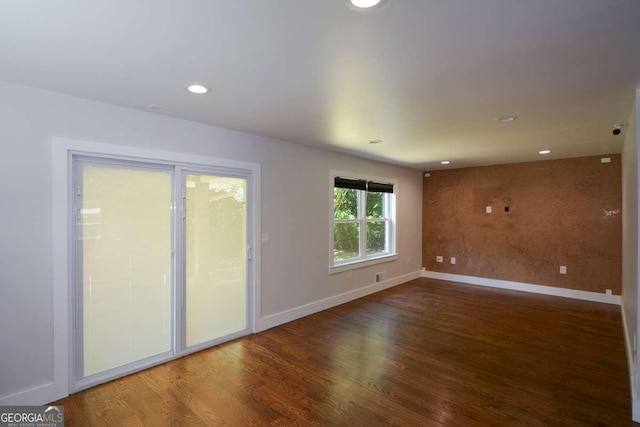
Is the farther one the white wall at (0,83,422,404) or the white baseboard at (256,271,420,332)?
the white baseboard at (256,271,420,332)

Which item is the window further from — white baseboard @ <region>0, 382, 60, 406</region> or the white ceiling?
white baseboard @ <region>0, 382, 60, 406</region>

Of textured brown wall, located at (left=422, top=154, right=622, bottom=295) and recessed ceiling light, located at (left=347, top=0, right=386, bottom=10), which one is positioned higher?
recessed ceiling light, located at (left=347, top=0, right=386, bottom=10)

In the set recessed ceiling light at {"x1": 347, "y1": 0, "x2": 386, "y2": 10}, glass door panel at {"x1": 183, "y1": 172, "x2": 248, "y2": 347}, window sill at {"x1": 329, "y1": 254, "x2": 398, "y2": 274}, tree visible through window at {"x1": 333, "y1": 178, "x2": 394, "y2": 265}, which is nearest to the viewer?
recessed ceiling light at {"x1": 347, "y1": 0, "x2": 386, "y2": 10}


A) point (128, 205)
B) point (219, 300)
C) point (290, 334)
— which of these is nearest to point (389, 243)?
point (290, 334)

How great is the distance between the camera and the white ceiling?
4.77 feet

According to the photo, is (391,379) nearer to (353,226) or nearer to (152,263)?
(152,263)

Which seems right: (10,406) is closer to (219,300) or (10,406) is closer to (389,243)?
(219,300)

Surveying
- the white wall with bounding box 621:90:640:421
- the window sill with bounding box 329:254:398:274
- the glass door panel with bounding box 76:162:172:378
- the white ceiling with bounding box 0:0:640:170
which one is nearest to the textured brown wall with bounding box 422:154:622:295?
the window sill with bounding box 329:254:398:274

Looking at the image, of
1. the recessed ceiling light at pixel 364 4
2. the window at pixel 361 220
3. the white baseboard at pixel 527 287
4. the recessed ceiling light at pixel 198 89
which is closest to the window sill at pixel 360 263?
the window at pixel 361 220

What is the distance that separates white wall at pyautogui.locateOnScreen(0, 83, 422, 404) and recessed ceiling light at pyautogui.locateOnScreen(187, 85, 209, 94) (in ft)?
2.75

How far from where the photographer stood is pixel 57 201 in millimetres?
2475

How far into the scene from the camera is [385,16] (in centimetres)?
148

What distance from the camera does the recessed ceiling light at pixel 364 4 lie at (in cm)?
137

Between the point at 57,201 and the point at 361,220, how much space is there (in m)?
4.24
